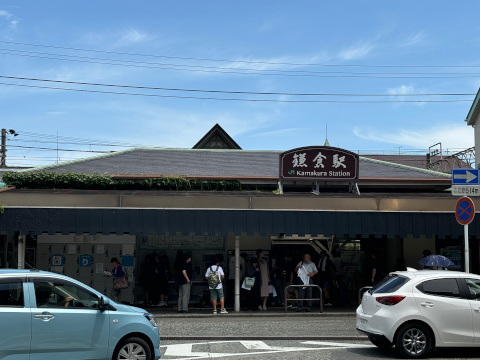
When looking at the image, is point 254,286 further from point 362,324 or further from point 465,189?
point 362,324

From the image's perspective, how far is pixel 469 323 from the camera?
10.7 m

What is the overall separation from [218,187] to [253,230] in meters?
6.07

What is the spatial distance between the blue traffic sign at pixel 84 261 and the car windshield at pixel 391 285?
11.5 m

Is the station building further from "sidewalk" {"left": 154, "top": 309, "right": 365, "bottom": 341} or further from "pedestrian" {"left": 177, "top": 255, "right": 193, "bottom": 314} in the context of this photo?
"sidewalk" {"left": 154, "top": 309, "right": 365, "bottom": 341}

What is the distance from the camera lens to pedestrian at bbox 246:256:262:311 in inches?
760

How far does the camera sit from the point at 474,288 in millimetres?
11062

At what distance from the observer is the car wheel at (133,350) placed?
9328mm

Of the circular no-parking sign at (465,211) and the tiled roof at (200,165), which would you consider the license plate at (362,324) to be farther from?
the tiled roof at (200,165)

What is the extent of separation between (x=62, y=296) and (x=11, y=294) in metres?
0.73

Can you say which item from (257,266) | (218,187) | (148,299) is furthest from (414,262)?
(148,299)

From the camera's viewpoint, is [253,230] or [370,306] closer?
[370,306]

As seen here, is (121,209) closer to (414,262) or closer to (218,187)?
(218,187)

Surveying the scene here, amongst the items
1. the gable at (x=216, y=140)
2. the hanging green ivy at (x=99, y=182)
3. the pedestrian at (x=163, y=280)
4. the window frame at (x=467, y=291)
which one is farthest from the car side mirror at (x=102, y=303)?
the gable at (x=216, y=140)

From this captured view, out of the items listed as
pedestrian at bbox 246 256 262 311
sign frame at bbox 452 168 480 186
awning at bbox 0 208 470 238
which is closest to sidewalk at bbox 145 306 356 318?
pedestrian at bbox 246 256 262 311
